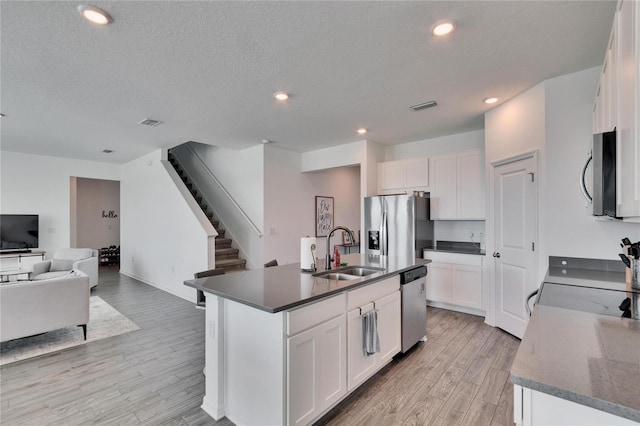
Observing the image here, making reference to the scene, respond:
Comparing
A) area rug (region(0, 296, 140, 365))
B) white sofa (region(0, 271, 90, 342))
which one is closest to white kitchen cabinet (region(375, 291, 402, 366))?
area rug (region(0, 296, 140, 365))

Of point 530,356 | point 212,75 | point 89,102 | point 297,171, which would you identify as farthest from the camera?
point 297,171

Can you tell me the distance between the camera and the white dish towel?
2.31 metres

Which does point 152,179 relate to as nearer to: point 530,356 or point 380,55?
point 380,55

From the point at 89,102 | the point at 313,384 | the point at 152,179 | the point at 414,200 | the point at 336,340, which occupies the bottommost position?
the point at 313,384

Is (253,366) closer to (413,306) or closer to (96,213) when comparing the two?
(413,306)

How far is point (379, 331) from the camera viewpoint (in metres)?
2.54

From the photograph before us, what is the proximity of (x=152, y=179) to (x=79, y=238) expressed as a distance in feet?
14.7

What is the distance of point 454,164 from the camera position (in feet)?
14.7

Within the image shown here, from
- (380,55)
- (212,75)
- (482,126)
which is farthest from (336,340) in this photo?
(482,126)

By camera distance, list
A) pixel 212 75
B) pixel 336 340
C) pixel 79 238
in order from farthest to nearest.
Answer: pixel 79 238 < pixel 212 75 < pixel 336 340

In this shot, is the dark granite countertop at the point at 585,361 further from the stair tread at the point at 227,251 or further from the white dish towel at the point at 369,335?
the stair tread at the point at 227,251

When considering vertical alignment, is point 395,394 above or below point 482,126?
below

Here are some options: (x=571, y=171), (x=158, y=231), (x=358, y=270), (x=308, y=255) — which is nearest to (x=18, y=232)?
(x=158, y=231)

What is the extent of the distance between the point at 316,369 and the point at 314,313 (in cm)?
36
